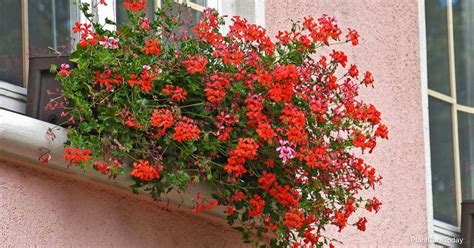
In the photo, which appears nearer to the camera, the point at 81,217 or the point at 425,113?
the point at 81,217

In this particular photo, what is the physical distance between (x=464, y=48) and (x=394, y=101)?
1.08 meters

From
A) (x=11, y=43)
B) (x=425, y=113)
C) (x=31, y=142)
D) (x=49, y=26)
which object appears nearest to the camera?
(x=31, y=142)

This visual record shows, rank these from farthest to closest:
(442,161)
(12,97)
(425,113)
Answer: (442,161) < (425,113) < (12,97)

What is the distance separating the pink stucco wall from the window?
0.34 metres

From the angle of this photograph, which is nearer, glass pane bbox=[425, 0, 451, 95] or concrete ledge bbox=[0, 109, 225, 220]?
concrete ledge bbox=[0, 109, 225, 220]

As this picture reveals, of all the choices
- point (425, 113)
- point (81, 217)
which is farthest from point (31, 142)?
point (425, 113)

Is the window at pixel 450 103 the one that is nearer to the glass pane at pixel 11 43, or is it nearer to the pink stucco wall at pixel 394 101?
the pink stucco wall at pixel 394 101

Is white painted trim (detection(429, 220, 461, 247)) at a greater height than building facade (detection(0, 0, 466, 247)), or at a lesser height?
lesser

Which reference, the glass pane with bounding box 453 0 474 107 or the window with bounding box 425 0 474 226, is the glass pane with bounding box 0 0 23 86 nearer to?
the window with bounding box 425 0 474 226

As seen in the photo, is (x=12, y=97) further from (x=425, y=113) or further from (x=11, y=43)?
(x=425, y=113)

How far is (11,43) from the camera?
17.4 ft

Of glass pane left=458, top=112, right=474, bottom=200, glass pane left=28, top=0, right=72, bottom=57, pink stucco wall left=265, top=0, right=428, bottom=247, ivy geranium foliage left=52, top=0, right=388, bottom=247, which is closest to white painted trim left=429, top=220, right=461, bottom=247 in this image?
pink stucco wall left=265, top=0, right=428, bottom=247

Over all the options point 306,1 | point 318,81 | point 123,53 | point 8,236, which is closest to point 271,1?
point 306,1

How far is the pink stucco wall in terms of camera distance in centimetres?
710
